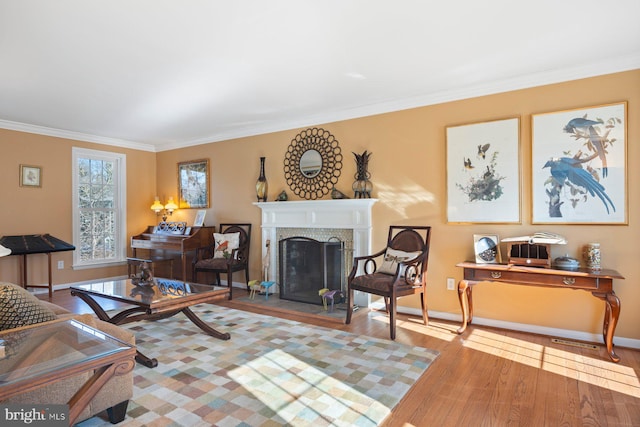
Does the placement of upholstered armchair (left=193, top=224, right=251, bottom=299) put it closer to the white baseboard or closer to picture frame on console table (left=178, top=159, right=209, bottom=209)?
picture frame on console table (left=178, top=159, right=209, bottom=209)

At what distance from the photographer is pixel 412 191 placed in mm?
4125

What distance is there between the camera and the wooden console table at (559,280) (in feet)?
9.32

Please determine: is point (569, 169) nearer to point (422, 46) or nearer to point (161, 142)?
point (422, 46)

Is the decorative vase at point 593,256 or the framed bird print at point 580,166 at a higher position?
the framed bird print at point 580,166

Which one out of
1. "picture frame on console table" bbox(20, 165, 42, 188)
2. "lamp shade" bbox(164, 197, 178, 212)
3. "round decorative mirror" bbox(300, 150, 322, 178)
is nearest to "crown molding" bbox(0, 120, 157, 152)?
"picture frame on console table" bbox(20, 165, 42, 188)

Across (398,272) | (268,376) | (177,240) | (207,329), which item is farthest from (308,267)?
(268,376)

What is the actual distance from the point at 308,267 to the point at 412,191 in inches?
64.5

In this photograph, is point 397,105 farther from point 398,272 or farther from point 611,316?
point 611,316

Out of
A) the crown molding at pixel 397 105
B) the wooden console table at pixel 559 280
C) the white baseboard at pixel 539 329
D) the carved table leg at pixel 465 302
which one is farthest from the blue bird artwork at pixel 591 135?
the carved table leg at pixel 465 302

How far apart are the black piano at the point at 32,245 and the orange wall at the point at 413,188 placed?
0.22 metres

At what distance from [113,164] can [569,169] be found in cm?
637

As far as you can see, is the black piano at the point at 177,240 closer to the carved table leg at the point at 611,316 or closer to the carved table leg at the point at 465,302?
the carved table leg at the point at 465,302

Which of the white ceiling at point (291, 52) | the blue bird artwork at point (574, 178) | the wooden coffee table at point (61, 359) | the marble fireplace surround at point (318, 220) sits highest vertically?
the white ceiling at point (291, 52)

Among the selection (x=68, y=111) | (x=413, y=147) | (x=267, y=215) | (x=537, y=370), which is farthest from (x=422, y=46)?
(x=68, y=111)
